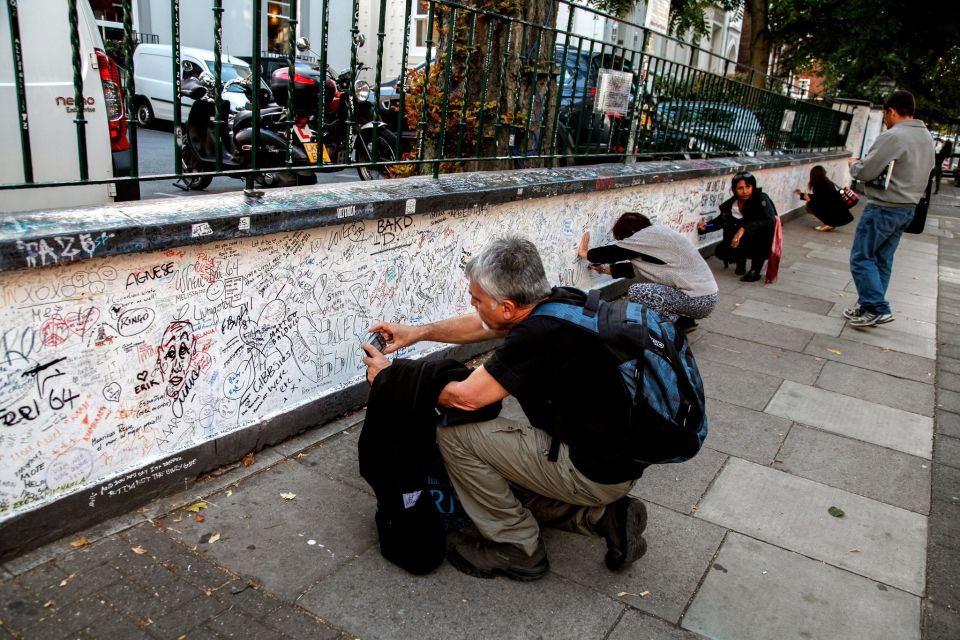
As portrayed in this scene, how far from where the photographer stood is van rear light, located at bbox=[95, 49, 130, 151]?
3900mm

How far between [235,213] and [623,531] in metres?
1.95

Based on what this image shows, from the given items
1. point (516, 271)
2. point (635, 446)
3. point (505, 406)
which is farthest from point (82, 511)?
point (505, 406)

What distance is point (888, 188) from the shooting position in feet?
20.9

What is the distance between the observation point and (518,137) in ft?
17.6

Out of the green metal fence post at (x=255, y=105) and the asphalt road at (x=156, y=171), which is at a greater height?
the green metal fence post at (x=255, y=105)

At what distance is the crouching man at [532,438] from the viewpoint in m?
2.60

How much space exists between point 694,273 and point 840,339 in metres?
2.19

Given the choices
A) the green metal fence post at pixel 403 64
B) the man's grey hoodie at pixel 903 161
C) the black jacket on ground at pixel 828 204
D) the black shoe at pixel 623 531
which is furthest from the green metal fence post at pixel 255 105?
the black jacket on ground at pixel 828 204

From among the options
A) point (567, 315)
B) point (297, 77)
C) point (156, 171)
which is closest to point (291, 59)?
point (567, 315)

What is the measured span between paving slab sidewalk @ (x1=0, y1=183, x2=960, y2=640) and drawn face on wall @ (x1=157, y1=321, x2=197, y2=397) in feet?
1.74

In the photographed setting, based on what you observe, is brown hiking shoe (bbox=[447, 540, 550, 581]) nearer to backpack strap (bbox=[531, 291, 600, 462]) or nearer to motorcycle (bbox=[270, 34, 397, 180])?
backpack strap (bbox=[531, 291, 600, 462])

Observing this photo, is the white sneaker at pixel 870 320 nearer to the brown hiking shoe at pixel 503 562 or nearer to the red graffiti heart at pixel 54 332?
the brown hiking shoe at pixel 503 562

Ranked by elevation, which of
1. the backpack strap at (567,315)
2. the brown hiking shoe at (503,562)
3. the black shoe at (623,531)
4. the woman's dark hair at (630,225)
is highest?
the backpack strap at (567,315)

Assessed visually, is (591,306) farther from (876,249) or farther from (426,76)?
(876,249)
